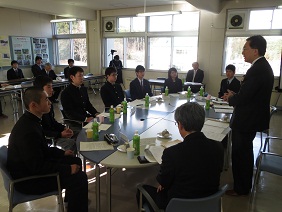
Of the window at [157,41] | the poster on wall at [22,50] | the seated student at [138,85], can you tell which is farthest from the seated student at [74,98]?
the poster on wall at [22,50]

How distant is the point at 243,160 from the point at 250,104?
635 millimetres

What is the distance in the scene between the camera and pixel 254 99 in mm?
2262

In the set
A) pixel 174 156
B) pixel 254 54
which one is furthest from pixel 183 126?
pixel 254 54

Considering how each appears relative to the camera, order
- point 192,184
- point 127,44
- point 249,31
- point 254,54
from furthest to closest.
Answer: point 127,44
point 249,31
point 254,54
point 192,184

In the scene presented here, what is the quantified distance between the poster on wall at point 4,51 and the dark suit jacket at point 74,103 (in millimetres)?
6467

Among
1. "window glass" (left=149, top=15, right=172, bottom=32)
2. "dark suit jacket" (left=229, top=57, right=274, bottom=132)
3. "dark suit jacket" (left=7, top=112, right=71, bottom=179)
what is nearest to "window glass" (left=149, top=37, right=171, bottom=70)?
"window glass" (left=149, top=15, right=172, bottom=32)

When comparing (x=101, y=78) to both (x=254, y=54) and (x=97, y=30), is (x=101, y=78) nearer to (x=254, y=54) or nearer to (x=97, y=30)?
(x=97, y=30)

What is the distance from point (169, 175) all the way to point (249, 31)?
6.69 meters

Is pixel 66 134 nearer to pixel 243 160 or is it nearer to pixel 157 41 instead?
pixel 243 160

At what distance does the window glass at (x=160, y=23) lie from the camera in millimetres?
7848

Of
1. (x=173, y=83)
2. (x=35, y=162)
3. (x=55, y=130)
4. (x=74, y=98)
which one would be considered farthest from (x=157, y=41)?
(x=35, y=162)

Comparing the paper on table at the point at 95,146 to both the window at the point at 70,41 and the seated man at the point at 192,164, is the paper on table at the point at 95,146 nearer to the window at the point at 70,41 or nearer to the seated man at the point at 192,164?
the seated man at the point at 192,164

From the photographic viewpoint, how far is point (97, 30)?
904cm

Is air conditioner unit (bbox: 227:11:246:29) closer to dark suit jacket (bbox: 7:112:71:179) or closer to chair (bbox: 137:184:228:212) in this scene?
chair (bbox: 137:184:228:212)
